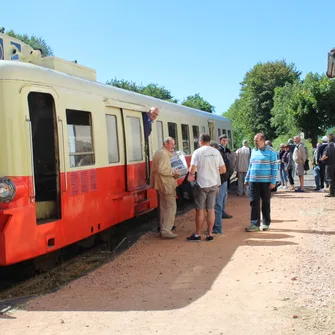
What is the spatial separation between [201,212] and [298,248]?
1.78 metres

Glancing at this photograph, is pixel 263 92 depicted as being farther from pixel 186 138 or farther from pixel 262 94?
pixel 186 138

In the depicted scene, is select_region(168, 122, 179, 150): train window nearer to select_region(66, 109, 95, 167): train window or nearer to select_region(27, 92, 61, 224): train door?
select_region(66, 109, 95, 167): train window

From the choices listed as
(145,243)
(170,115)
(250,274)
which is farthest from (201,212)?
(170,115)

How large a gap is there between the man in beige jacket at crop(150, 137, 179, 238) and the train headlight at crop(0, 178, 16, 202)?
3355mm

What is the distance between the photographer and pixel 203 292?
5523 millimetres

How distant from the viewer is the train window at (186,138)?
546 inches

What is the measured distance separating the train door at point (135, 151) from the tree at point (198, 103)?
7255 cm

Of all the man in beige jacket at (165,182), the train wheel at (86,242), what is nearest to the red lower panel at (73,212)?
the train wheel at (86,242)

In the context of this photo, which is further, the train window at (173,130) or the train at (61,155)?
the train window at (173,130)

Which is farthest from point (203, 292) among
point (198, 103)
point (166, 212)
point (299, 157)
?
point (198, 103)

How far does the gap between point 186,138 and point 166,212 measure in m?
5.72

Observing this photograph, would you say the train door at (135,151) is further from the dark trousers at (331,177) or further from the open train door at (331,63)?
the dark trousers at (331,177)

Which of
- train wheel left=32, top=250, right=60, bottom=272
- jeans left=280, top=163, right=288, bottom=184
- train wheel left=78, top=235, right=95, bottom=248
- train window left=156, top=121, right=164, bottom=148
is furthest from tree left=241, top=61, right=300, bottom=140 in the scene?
train wheel left=32, top=250, right=60, bottom=272

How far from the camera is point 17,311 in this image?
516cm
